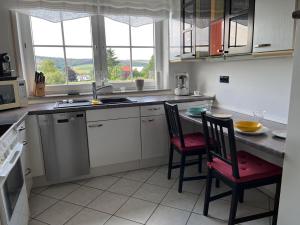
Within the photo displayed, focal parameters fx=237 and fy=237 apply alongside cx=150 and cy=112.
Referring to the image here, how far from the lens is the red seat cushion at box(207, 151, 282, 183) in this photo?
1.62 metres

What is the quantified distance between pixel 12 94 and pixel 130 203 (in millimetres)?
1579

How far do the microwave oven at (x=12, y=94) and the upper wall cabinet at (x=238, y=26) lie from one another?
2.05 metres

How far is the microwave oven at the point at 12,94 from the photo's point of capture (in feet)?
7.50

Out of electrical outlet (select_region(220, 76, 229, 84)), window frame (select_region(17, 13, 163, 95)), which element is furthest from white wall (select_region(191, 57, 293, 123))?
window frame (select_region(17, 13, 163, 95))

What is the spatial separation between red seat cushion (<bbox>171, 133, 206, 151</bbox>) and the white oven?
1.39 m

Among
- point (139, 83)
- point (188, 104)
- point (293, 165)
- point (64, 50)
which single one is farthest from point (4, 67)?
point (293, 165)

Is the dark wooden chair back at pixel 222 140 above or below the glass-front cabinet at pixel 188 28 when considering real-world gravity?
below

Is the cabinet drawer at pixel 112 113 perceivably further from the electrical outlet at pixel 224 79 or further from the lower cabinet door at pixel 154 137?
the electrical outlet at pixel 224 79

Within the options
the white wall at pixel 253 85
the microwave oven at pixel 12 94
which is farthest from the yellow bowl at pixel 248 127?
the microwave oven at pixel 12 94

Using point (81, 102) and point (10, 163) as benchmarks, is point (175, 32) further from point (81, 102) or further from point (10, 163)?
point (10, 163)

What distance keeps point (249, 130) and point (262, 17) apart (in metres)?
0.83

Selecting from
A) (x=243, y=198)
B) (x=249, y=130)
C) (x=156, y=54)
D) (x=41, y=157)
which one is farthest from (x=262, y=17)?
(x=41, y=157)

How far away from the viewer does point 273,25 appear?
5.32ft

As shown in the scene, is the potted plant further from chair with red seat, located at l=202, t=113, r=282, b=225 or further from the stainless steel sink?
chair with red seat, located at l=202, t=113, r=282, b=225
